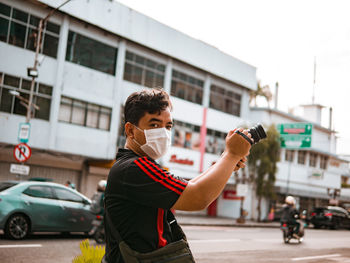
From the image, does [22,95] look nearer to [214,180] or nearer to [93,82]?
[93,82]

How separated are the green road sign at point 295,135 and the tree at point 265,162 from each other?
0.58 metres

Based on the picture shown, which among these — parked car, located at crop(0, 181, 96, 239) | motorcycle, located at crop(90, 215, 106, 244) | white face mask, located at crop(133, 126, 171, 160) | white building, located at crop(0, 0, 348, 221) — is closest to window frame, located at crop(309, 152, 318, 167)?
white building, located at crop(0, 0, 348, 221)

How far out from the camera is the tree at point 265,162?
1225 inches

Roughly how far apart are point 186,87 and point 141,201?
28611 millimetres

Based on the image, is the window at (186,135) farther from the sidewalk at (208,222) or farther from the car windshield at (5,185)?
the car windshield at (5,185)

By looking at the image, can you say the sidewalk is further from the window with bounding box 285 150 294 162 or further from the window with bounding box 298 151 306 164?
the window with bounding box 298 151 306 164

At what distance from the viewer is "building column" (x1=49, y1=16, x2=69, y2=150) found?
2202cm

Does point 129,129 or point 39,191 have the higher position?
point 129,129

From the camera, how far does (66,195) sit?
477 inches

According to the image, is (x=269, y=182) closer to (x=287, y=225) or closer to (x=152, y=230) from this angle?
(x=287, y=225)

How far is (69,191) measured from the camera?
12.3 metres

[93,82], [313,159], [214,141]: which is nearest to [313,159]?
[313,159]

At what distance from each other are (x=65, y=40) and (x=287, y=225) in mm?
14140

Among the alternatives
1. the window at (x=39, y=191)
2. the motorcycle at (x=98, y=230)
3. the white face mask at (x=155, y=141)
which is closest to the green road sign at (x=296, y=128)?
the motorcycle at (x=98, y=230)
